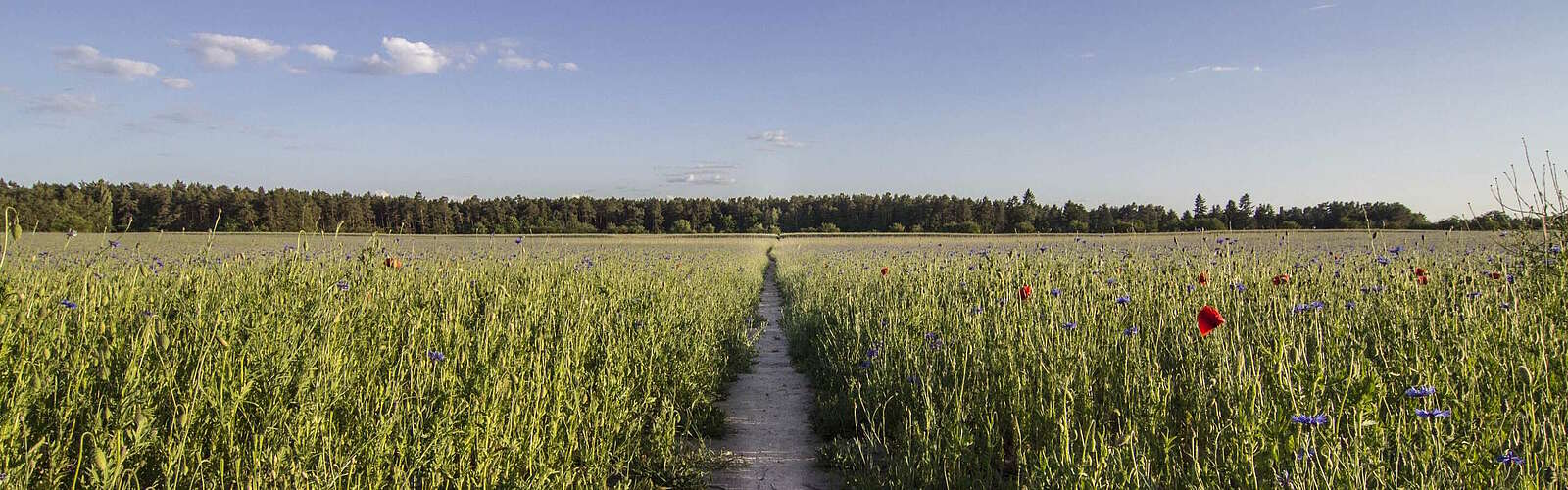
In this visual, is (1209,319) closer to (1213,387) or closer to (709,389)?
(1213,387)

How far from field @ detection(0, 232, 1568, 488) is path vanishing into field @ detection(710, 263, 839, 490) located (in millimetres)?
162

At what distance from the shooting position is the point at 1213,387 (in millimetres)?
3031

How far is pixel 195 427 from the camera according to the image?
2512 millimetres

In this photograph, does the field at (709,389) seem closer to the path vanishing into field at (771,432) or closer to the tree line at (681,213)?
the path vanishing into field at (771,432)

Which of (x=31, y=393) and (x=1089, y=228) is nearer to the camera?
(x=31, y=393)

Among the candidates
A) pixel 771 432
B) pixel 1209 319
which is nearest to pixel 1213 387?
pixel 1209 319

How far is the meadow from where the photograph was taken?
2.29 m

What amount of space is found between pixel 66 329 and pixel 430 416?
7.19ft

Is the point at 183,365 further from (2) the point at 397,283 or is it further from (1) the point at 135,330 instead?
(2) the point at 397,283

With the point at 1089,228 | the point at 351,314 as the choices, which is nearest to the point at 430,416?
the point at 351,314

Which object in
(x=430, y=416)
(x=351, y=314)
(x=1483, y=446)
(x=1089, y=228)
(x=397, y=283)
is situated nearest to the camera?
(x=1483, y=446)

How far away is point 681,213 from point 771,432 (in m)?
84.9

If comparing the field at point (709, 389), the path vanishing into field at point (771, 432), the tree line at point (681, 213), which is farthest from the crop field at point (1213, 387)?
the tree line at point (681, 213)

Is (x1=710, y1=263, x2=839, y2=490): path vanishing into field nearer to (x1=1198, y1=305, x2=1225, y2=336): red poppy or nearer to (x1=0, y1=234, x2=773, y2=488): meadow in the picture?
(x1=0, y1=234, x2=773, y2=488): meadow
